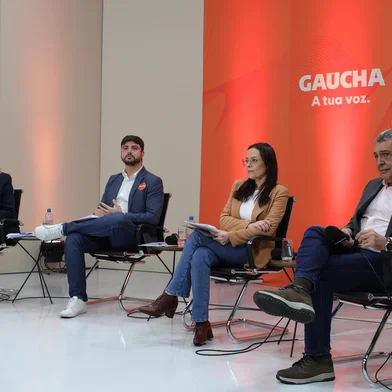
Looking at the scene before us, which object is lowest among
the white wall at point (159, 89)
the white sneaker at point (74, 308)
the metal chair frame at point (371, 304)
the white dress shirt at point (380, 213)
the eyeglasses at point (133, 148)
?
the white sneaker at point (74, 308)

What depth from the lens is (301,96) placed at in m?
6.33

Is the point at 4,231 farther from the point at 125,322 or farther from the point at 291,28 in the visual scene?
the point at 291,28

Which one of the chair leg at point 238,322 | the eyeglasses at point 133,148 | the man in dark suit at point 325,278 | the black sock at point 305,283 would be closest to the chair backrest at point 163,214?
the eyeglasses at point 133,148

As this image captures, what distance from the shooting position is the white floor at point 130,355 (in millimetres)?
2799

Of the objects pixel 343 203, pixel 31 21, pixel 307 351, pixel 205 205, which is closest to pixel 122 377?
pixel 307 351

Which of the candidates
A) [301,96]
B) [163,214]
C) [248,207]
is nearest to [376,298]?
[248,207]

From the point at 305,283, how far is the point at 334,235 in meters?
0.27

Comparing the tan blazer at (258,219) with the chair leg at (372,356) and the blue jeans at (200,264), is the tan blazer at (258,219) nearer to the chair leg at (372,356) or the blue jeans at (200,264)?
the blue jeans at (200,264)

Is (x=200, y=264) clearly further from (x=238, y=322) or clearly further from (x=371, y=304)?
(x=371, y=304)

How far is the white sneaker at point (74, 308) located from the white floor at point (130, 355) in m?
0.06

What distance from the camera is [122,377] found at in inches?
114

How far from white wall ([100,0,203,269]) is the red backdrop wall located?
0.24m

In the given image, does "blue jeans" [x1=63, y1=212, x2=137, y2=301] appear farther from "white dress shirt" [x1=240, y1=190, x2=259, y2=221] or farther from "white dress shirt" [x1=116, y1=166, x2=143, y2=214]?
"white dress shirt" [x1=240, y1=190, x2=259, y2=221]

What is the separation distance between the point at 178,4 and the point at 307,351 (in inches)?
219
